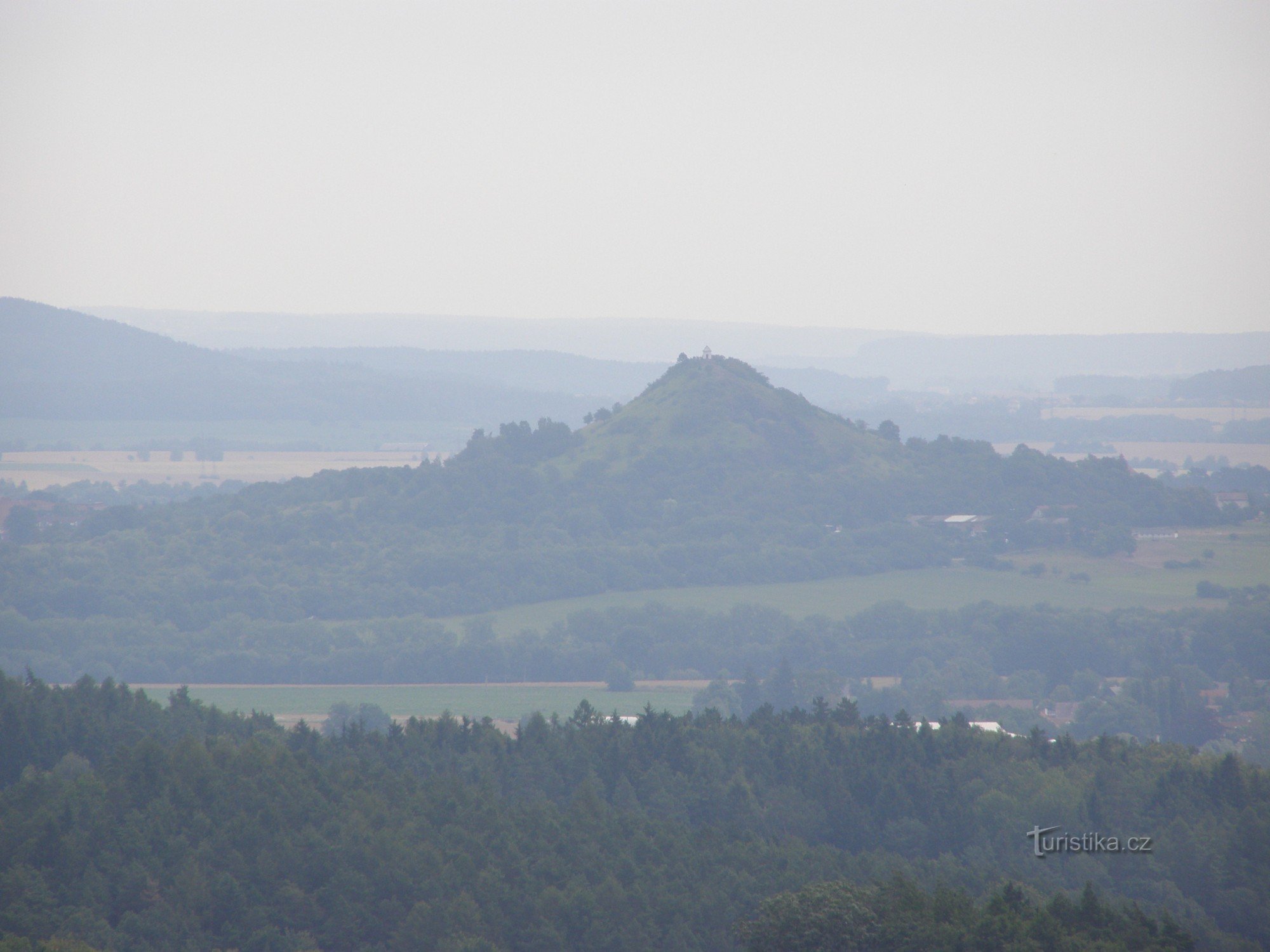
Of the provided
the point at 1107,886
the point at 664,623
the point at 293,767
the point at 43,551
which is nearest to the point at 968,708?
the point at 664,623

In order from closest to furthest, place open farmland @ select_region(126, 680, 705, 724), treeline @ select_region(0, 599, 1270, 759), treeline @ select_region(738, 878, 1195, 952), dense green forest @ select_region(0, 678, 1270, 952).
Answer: treeline @ select_region(738, 878, 1195, 952)
dense green forest @ select_region(0, 678, 1270, 952)
open farmland @ select_region(126, 680, 705, 724)
treeline @ select_region(0, 599, 1270, 759)

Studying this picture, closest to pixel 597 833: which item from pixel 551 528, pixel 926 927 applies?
pixel 926 927

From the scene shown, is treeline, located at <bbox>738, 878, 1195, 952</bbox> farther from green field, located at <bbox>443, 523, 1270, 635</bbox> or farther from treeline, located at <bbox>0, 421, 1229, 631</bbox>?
treeline, located at <bbox>0, 421, 1229, 631</bbox>

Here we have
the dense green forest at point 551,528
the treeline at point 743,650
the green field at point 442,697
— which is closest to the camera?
the green field at point 442,697

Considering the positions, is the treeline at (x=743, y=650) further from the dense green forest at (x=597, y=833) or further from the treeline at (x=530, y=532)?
the dense green forest at (x=597, y=833)

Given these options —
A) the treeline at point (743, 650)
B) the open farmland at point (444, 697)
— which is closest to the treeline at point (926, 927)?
the open farmland at point (444, 697)

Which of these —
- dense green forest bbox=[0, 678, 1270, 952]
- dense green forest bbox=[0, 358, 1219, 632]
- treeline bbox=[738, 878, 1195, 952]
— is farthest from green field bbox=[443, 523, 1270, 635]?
treeline bbox=[738, 878, 1195, 952]

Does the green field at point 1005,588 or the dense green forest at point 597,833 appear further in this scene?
the green field at point 1005,588
